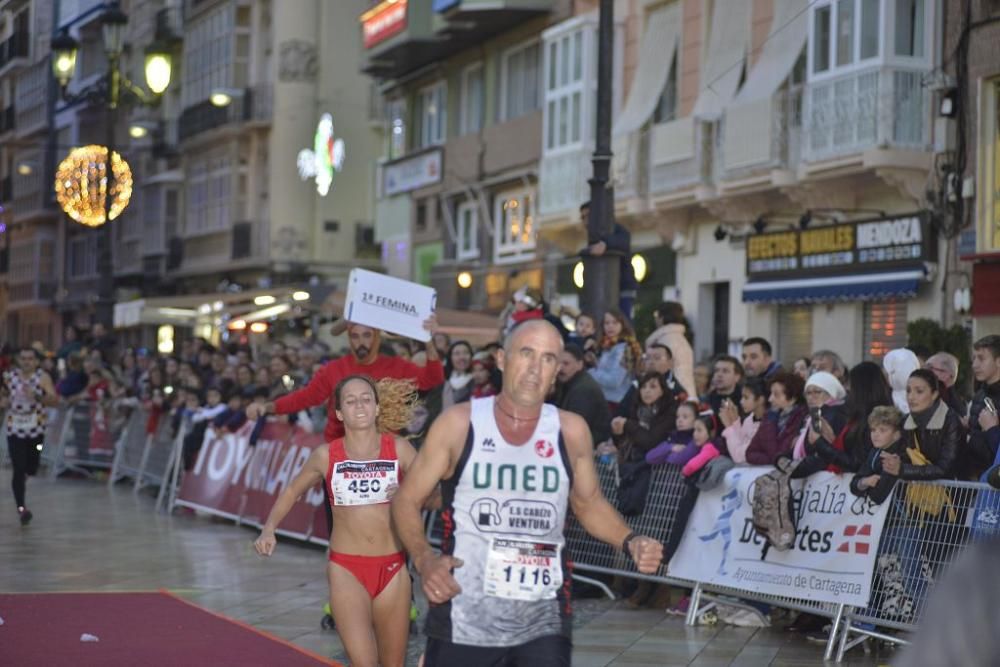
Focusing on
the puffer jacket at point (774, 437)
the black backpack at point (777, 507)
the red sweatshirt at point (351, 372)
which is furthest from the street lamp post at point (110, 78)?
the black backpack at point (777, 507)

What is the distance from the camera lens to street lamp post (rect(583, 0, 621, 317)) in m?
14.4

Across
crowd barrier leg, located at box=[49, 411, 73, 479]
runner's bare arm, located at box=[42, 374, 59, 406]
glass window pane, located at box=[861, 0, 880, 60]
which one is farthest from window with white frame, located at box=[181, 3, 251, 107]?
runner's bare arm, located at box=[42, 374, 59, 406]

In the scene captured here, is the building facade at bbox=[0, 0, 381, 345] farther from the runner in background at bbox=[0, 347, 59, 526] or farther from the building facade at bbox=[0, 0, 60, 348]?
the runner in background at bbox=[0, 347, 59, 526]

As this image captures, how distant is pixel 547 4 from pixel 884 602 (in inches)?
944

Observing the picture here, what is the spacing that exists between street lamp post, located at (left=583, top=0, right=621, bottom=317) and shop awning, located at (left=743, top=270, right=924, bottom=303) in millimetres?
8219

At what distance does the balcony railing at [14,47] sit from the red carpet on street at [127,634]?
62.9 metres

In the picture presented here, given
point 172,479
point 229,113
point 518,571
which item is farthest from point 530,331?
point 229,113

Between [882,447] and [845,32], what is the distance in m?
13.7

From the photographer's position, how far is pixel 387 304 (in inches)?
456

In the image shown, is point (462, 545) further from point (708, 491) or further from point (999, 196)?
point (999, 196)

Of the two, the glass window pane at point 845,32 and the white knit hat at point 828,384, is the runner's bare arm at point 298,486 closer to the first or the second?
the white knit hat at point 828,384

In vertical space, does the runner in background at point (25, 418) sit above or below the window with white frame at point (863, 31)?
below

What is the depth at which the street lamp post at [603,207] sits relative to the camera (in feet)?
47.4

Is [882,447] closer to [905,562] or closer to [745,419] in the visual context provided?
[905,562]
